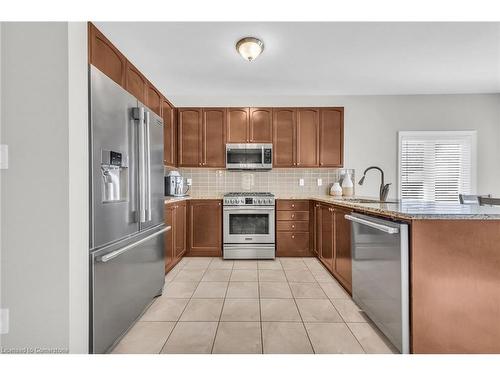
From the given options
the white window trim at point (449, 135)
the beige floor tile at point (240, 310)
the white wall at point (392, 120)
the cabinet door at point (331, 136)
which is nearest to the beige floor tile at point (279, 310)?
the beige floor tile at point (240, 310)

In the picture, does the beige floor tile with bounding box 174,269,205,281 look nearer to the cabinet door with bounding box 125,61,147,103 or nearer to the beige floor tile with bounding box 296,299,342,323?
the beige floor tile with bounding box 296,299,342,323

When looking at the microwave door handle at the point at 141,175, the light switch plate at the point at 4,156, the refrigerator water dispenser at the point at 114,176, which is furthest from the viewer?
the microwave door handle at the point at 141,175

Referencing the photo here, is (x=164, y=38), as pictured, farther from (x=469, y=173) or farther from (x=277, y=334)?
(x=469, y=173)

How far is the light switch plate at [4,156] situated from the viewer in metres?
1.28

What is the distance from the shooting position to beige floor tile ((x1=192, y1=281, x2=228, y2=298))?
8.45 feet

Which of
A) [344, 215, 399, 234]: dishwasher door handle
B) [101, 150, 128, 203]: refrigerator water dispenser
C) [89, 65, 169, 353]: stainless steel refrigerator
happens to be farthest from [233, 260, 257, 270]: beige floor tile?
[101, 150, 128, 203]: refrigerator water dispenser

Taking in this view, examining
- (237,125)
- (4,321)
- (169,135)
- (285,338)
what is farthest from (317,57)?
(4,321)

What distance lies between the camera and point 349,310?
88.7 inches

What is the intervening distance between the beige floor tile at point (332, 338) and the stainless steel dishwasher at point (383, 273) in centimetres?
23

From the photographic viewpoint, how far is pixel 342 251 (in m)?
2.71

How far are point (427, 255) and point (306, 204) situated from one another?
8.07 ft

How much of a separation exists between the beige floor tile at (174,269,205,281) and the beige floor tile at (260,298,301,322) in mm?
977

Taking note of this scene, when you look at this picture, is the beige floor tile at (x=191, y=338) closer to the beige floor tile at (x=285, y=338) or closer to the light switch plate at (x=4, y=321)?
the beige floor tile at (x=285, y=338)

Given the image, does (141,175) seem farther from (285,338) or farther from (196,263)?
(196,263)
